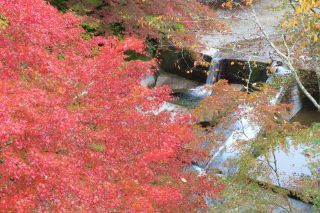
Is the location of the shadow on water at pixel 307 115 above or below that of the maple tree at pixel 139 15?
below

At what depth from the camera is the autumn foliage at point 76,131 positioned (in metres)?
4.71

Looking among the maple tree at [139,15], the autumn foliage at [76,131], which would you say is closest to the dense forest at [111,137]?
the autumn foliage at [76,131]

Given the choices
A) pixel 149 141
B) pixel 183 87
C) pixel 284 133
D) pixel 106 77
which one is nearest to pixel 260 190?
pixel 284 133

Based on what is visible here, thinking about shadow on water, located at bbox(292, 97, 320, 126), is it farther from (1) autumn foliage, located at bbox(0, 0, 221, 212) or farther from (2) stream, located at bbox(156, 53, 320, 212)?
(1) autumn foliage, located at bbox(0, 0, 221, 212)

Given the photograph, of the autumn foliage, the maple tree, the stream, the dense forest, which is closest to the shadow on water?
the stream

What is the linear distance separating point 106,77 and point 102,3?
6996mm

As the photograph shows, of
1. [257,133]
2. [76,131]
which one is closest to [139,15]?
[257,133]

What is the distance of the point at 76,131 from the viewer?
5.53m

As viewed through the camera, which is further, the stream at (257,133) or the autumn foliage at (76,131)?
the stream at (257,133)

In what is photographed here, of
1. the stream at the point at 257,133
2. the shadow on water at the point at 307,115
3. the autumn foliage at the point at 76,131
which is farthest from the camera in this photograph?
Result: the shadow on water at the point at 307,115

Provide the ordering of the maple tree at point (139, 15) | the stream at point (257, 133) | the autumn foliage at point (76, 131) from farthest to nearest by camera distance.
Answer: the maple tree at point (139, 15)
the stream at point (257, 133)
the autumn foliage at point (76, 131)

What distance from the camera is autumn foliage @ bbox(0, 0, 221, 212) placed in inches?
185

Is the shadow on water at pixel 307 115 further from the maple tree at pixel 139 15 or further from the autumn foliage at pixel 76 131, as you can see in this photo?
the autumn foliage at pixel 76 131

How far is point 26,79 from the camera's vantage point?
612cm
